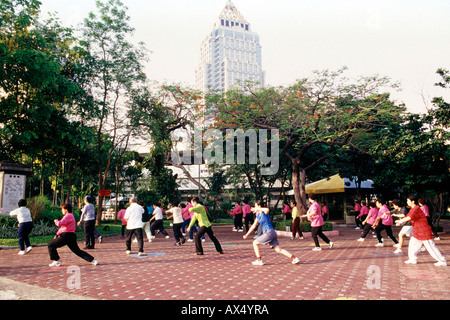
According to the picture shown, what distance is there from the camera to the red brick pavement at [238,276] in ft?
18.9

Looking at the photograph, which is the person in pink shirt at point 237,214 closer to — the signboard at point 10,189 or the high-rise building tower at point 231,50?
the signboard at point 10,189

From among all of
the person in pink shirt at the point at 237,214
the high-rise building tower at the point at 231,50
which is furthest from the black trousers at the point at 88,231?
the high-rise building tower at the point at 231,50

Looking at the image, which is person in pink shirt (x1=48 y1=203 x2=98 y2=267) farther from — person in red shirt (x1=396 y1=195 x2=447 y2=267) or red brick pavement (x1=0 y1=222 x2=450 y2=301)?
person in red shirt (x1=396 y1=195 x2=447 y2=267)

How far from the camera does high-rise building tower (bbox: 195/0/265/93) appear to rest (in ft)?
509

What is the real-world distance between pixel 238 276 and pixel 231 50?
15828 cm

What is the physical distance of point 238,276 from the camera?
23.6ft

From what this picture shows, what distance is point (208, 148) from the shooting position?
25359mm

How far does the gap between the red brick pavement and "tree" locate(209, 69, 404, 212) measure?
723 centimetres

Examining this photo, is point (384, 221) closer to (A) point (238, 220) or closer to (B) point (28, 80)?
(A) point (238, 220)

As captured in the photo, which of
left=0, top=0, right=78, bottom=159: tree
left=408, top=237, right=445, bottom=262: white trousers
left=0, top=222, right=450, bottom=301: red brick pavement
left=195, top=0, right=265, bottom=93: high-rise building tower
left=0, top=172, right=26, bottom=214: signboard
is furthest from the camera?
left=195, top=0, right=265, bottom=93: high-rise building tower

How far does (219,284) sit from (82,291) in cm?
238

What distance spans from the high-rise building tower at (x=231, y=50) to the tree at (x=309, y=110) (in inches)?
5367

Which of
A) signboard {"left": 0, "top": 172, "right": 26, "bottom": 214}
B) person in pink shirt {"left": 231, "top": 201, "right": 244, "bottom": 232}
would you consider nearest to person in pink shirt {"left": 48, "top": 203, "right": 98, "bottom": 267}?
signboard {"left": 0, "top": 172, "right": 26, "bottom": 214}

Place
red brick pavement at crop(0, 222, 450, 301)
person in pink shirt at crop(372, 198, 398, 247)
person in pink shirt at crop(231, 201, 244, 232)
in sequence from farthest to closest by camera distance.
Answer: person in pink shirt at crop(231, 201, 244, 232) → person in pink shirt at crop(372, 198, 398, 247) → red brick pavement at crop(0, 222, 450, 301)
